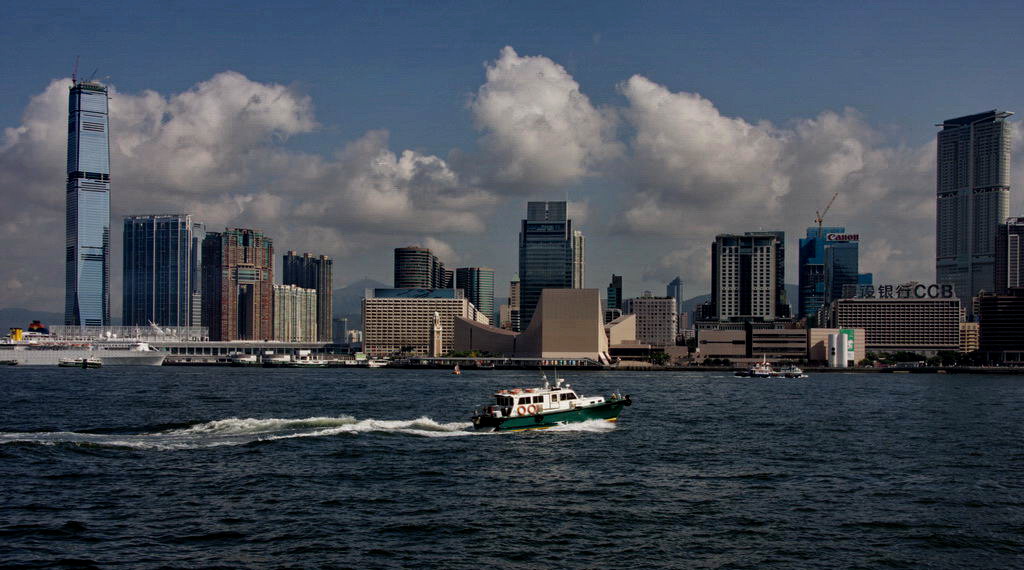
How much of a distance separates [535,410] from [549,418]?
90 centimetres

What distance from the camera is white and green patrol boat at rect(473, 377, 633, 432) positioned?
41.8 m

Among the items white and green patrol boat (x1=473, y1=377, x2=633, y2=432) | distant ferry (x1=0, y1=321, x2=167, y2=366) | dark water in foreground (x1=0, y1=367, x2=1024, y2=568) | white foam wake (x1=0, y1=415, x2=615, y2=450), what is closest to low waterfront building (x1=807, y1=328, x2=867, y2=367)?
distant ferry (x1=0, y1=321, x2=167, y2=366)

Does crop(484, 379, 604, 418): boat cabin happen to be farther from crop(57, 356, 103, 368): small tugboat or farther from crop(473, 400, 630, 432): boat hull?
crop(57, 356, 103, 368): small tugboat

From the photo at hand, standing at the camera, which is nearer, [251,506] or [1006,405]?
[251,506]

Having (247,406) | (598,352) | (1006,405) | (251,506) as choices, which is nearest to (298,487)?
(251,506)

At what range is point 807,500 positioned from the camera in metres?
27.3

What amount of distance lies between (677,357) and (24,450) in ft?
568

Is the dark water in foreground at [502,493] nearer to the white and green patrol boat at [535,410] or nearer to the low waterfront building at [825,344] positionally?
the white and green patrol boat at [535,410]

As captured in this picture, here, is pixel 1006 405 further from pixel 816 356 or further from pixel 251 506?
pixel 816 356

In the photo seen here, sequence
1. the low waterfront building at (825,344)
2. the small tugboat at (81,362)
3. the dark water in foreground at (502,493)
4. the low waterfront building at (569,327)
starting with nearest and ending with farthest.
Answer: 1. the dark water in foreground at (502,493)
2. the small tugboat at (81,362)
3. the low waterfront building at (825,344)
4. the low waterfront building at (569,327)

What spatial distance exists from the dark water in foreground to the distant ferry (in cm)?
11099

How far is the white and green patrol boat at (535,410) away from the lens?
41.8m

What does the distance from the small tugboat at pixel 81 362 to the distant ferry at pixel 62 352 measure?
17cm

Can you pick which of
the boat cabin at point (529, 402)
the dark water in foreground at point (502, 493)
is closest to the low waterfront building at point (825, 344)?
the dark water in foreground at point (502, 493)
